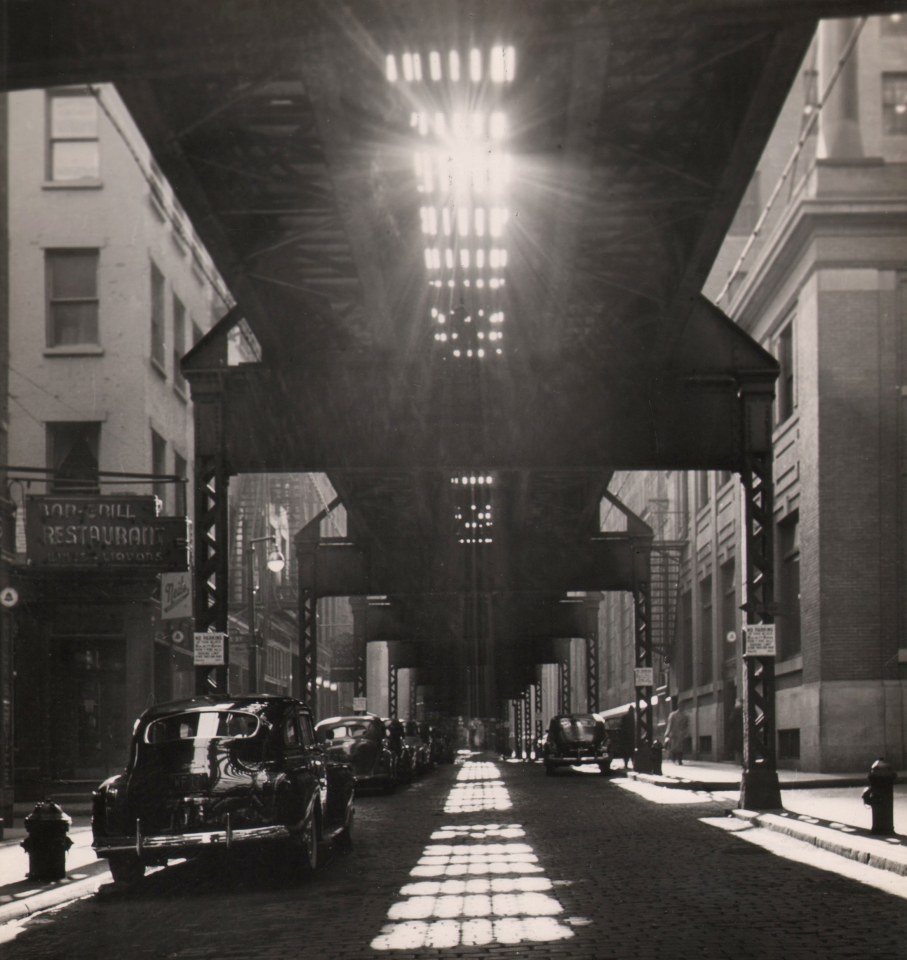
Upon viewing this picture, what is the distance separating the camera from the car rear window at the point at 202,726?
1459 centimetres

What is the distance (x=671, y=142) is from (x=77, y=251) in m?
21.3

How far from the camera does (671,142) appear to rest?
14.7 metres

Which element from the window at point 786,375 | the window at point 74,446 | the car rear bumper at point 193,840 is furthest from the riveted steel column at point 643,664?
the car rear bumper at point 193,840

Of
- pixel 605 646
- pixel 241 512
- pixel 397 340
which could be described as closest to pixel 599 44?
pixel 397 340

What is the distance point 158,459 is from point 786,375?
15208mm

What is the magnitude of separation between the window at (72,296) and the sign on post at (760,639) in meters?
17.8

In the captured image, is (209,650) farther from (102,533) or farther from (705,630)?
(705,630)

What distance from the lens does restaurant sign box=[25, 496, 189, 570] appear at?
94.8ft

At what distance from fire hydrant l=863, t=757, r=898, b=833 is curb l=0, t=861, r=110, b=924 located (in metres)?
7.59

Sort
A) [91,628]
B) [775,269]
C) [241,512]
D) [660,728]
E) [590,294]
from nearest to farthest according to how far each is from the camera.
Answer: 1. [590,294]
2. [91,628]
3. [775,269]
4. [241,512]
5. [660,728]

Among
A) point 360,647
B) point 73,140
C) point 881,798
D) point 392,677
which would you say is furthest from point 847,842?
point 392,677

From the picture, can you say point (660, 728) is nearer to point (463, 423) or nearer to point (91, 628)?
point (91, 628)

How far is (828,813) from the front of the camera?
19.9 meters

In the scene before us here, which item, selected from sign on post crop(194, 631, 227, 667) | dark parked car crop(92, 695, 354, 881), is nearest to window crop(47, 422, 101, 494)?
sign on post crop(194, 631, 227, 667)
